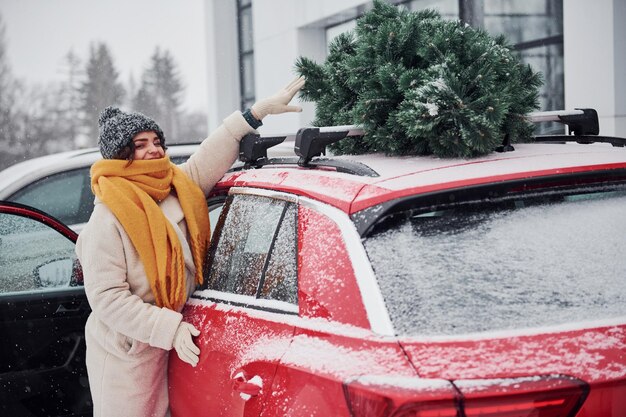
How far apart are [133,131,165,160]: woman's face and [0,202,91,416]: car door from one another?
2.90 feet

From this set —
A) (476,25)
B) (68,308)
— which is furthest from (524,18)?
(68,308)

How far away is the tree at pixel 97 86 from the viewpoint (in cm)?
6216

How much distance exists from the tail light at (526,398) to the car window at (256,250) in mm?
738

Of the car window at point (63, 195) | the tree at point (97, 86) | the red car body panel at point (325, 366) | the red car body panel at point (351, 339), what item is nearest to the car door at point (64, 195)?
the car window at point (63, 195)

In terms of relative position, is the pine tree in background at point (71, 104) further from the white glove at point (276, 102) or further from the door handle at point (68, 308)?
the white glove at point (276, 102)

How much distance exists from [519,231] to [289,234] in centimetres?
71

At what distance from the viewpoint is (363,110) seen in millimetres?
2818

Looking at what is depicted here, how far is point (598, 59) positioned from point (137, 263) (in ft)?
17.5

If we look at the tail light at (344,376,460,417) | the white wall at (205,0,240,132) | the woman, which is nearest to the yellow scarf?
the woman

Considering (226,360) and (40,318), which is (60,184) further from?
(226,360)

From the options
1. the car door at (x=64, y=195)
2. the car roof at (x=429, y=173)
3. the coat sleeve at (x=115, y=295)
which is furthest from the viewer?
the car door at (x=64, y=195)

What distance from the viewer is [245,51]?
17.8m

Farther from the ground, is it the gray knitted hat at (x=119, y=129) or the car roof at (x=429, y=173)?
the gray knitted hat at (x=119, y=129)

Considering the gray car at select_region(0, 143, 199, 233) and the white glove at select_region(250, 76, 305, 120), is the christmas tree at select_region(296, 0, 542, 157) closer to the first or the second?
the white glove at select_region(250, 76, 305, 120)
